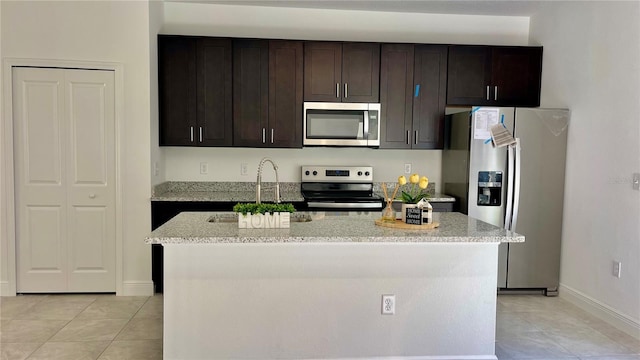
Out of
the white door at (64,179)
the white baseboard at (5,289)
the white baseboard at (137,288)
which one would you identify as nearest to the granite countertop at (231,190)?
the white door at (64,179)

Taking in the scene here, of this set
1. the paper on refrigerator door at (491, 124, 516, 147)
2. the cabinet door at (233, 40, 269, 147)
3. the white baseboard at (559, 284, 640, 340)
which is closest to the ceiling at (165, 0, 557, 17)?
the cabinet door at (233, 40, 269, 147)

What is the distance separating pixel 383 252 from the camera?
251cm

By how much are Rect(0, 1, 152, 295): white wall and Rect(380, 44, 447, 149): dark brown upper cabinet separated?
2198 mm

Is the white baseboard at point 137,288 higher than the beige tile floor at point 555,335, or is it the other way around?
the white baseboard at point 137,288

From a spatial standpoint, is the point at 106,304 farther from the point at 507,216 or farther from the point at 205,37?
the point at 507,216

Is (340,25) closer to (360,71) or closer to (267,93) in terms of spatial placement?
(360,71)

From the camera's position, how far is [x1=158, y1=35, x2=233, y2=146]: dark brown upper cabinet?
4.12 metres

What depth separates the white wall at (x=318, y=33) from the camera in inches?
175

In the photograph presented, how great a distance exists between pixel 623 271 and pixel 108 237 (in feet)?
13.7

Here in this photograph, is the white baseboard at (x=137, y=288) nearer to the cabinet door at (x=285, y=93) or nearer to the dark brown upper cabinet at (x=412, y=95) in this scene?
the cabinet door at (x=285, y=93)

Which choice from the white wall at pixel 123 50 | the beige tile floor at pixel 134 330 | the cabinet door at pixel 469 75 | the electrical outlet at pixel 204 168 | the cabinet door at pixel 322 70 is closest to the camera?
the beige tile floor at pixel 134 330

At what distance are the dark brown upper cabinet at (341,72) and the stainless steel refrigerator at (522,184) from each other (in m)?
0.94

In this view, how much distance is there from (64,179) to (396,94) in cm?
310

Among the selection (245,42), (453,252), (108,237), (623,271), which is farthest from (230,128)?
(623,271)
